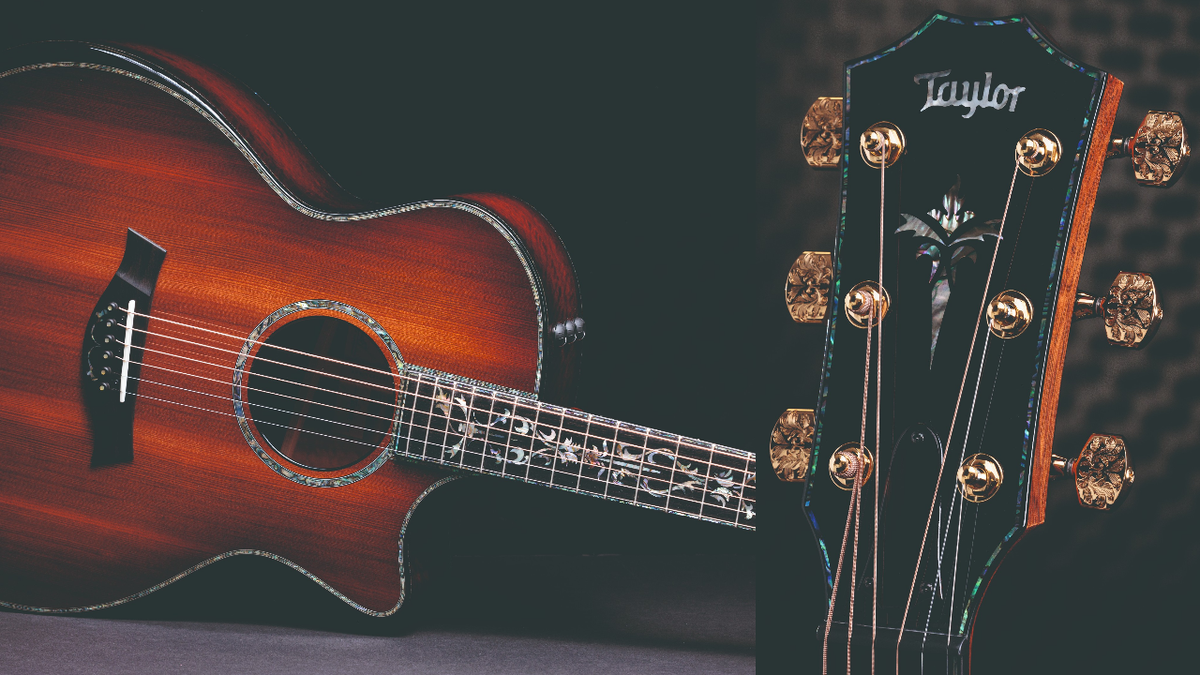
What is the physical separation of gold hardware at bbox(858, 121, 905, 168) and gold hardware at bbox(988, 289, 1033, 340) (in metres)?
0.10

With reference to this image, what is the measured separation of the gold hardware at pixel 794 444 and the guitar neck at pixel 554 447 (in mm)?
341

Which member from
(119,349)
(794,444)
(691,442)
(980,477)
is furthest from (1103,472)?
(119,349)

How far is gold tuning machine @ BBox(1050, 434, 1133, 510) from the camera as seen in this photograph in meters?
0.61

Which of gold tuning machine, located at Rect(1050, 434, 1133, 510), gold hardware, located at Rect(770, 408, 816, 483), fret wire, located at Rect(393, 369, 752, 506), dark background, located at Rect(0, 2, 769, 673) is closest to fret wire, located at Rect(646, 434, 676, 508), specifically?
fret wire, located at Rect(393, 369, 752, 506)

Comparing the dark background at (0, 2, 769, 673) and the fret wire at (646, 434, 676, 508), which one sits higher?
the dark background at (0, 2, 769, 673)

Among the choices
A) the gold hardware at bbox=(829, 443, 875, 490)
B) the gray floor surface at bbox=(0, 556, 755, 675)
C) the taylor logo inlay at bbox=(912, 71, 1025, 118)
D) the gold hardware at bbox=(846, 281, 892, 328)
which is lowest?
the gray floor surface at bbox=(0, 556, 755, 675)

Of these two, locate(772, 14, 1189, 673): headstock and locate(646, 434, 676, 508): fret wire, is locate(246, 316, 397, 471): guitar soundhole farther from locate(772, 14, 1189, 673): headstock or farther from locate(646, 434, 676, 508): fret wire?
locate(772, 14, 1189, 673): headstock

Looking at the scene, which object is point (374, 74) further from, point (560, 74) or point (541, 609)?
point (541, 609)

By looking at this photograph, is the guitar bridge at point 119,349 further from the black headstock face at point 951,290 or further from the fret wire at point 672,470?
the black headstock face at point 951,290

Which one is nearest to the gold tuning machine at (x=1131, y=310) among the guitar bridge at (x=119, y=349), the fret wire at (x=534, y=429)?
the fret wire at (x=534, y=429)

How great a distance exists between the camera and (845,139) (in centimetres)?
64

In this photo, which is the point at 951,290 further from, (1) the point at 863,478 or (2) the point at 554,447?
(2) the point at 554,447

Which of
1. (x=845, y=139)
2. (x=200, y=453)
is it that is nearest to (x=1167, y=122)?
(x=845, y=139)

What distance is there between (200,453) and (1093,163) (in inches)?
33.8
